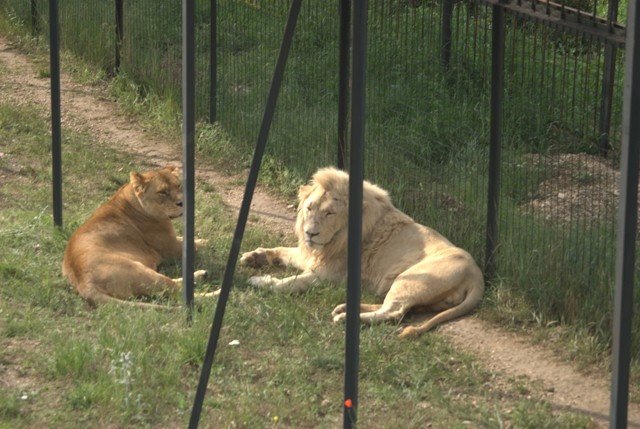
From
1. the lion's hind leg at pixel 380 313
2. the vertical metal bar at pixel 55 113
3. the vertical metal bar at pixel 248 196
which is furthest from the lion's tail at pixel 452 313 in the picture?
the vertical metal bar at pixel 55 113

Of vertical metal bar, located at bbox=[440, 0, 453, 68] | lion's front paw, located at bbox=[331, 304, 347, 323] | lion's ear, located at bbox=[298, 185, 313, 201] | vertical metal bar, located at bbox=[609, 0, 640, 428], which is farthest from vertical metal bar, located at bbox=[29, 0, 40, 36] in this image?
vertical metal bar, located at bbox=[609, 0, 640, 428]

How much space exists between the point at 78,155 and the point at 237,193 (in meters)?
1.73

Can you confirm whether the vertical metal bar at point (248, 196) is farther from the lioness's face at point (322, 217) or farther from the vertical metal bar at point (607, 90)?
the vertical metal bar at point (607, 90)

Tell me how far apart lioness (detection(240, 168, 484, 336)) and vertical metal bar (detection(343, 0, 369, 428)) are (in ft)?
6.74

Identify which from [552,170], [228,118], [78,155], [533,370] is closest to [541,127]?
[552,170]

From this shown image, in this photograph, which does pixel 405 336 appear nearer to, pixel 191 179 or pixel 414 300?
pixel 414 300

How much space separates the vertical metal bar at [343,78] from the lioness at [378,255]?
949 millimetres

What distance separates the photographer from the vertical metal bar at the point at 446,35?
33.1 feet

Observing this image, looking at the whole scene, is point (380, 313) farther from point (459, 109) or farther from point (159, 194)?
point (459, 109)

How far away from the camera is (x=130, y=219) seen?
8695 mm

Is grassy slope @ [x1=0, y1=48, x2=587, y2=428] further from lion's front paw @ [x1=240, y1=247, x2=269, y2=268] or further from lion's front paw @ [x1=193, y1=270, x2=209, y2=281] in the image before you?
lion's front paw @ [x1=240, y1=247, x2=269, y2=268]

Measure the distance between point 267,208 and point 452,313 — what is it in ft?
9.16

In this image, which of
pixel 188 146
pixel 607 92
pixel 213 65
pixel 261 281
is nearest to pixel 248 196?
pixel 188 146

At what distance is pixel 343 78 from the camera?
9.30 m
